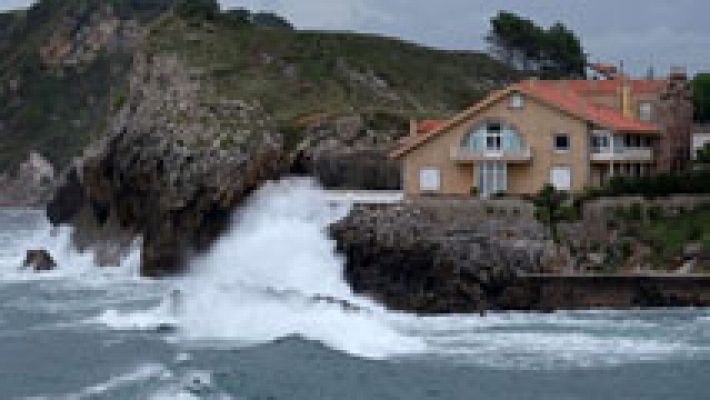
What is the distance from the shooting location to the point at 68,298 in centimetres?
6481

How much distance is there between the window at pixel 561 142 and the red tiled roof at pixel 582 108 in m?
1.17

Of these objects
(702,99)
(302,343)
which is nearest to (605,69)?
(702,99)

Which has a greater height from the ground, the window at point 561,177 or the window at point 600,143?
the window at point 600,143

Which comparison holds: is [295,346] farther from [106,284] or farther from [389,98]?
[389,98]

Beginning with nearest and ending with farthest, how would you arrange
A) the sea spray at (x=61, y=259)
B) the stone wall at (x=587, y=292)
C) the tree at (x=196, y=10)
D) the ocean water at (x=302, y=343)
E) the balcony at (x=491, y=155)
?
the ocean water at (x=302, y=343) < the stone wall at (x=587, y=292) < the balcony at (x=491, y=155) < the sea spray at (x=61, y=259) < the tree at (x=196, y=10)

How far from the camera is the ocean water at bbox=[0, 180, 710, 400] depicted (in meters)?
39.5

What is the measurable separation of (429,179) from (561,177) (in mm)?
6023

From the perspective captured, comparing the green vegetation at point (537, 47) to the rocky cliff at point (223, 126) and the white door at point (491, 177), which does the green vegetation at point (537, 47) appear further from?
the white door at point (491, 177)

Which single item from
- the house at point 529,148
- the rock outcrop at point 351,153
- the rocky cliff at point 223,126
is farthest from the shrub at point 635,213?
the rocky cliff at point 223,126

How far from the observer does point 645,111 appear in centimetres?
7219

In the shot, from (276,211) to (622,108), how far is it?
17521mm

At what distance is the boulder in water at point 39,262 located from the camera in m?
81.1

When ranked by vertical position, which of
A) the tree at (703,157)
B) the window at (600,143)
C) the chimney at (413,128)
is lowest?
the tree at (703,157)

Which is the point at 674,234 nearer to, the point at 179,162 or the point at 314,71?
the point at 179,162
